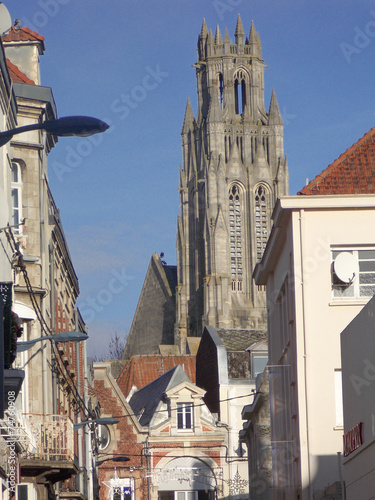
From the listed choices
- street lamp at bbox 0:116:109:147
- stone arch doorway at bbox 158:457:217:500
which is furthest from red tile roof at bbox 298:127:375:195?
stone arch doorway at bbox 158:457:217:500

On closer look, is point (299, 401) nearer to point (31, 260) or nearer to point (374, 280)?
A: point (374, 280)

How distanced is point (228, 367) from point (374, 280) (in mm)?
27432

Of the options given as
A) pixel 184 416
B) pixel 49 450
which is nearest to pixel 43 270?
pixel 49 450

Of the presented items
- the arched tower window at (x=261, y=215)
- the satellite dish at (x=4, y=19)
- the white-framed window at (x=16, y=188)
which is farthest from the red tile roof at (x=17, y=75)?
the arched tower window at (x=261, y=215)

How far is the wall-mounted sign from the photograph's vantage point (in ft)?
58.9

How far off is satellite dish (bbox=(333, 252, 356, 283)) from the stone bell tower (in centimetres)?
6924

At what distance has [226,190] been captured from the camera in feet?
323

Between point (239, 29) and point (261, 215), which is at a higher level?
point (239, 29)

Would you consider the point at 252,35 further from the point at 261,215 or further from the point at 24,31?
the point at 24,31

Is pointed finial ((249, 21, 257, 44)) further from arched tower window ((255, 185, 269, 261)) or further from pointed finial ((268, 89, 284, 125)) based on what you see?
arched tower window ((255, 185, 269, 261))

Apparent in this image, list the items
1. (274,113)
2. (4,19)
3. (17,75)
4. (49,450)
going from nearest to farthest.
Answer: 1. (4,19)
2. (49,450)
3. (17,75)
4. (274,113)

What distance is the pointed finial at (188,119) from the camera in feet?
340

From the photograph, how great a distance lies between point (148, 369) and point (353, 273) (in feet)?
143

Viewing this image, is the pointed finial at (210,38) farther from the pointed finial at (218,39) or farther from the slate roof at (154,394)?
the slate roof at (154,394)
